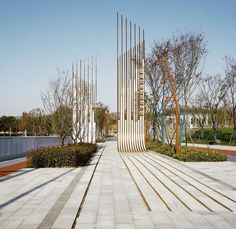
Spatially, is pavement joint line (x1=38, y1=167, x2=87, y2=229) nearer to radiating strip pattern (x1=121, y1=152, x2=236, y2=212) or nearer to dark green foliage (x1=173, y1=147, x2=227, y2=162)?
radiating strip pattern (x1=121, y1=152, x2=236, y2=212)

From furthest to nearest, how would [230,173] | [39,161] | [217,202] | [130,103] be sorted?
[130,103], [39,161], [230,173], [217,202]

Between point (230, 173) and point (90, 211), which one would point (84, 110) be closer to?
point (230, 173)

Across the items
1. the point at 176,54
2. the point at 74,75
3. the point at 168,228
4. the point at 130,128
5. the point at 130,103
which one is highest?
the point at 176,54

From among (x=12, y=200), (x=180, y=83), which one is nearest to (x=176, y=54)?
(x=180, y=83)

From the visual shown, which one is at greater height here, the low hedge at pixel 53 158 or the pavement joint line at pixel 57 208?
the low hedge at pixel 53 158

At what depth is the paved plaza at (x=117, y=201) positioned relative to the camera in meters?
5.48

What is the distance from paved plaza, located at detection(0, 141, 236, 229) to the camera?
548 centimetres

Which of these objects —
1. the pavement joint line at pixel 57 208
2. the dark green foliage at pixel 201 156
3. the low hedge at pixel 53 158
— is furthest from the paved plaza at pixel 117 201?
the dark green foliage at pixel 201 156

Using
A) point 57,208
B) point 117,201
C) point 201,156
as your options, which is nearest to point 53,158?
point 117,201

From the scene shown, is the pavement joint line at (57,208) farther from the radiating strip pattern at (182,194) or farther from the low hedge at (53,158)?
the low hedge at (53,158)

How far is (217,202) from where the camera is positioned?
22.9 ft

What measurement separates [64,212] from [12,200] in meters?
1.73

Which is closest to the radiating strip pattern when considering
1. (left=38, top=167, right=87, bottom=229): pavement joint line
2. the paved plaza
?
the paved plaza

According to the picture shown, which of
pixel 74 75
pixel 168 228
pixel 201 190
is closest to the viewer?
pixel 168 228
